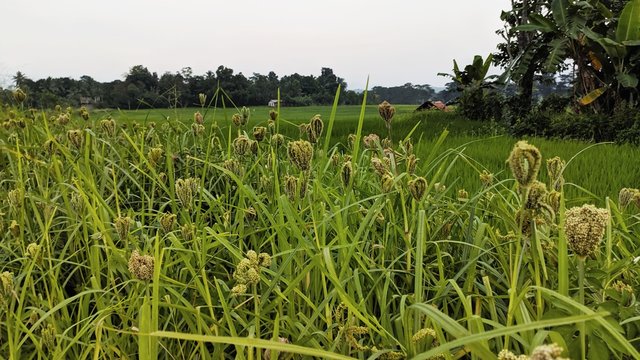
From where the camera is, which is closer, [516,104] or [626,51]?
[626,51]

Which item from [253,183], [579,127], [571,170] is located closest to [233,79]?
[579,127]

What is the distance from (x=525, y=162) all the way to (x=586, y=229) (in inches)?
5.0

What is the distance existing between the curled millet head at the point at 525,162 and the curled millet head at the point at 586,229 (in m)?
0.09

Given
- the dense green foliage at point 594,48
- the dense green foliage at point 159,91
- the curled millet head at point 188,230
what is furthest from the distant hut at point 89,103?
the dense green foliage at point 594,48

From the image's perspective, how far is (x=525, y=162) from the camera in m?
0.61

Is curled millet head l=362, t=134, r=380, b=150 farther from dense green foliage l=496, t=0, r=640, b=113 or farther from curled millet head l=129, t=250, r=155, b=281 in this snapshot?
dense green foliage l=496, t=0, r=640, b=113

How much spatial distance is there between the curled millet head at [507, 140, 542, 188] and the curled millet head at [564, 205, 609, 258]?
9cm

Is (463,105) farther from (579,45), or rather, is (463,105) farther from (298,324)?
(298,324)

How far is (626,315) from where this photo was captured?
80cm

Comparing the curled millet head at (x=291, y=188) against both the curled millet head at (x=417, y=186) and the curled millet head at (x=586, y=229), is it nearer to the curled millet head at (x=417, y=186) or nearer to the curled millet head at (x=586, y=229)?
the curled millet head at (x=417, y=186)

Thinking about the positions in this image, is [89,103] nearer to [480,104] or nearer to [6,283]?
[6,283]

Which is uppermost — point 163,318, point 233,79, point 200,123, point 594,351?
point 233,79

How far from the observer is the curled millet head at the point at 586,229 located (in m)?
0.63

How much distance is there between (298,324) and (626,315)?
1.99 feet
